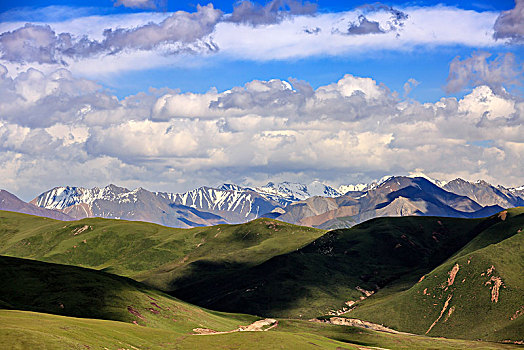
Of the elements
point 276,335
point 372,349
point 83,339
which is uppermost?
point 83,339

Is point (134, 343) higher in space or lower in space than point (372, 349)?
higher

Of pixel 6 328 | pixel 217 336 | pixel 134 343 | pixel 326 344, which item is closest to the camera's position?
pixel 6 328

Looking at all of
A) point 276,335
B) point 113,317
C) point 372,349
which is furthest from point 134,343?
point 372,349

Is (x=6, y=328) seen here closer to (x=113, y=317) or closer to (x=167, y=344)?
(x=167, y=344)

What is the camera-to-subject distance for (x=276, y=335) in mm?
171250

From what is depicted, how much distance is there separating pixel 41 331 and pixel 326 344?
92.9 metres

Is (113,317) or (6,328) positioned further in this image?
(113,317)

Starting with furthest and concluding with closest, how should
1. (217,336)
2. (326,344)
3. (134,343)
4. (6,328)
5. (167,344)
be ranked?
(326,344), (217,336), (167,344), (134,343), (6,328)

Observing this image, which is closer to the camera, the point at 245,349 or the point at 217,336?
the point at 245,349

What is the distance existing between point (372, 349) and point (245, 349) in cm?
5948

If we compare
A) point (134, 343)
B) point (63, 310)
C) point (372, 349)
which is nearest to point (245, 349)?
point (134, 343)

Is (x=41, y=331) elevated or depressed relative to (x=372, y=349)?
elevated

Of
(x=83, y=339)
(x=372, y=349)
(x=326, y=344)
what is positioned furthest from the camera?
(x=372, y=349)

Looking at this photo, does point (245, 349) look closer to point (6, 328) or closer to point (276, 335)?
point (276, 335)
